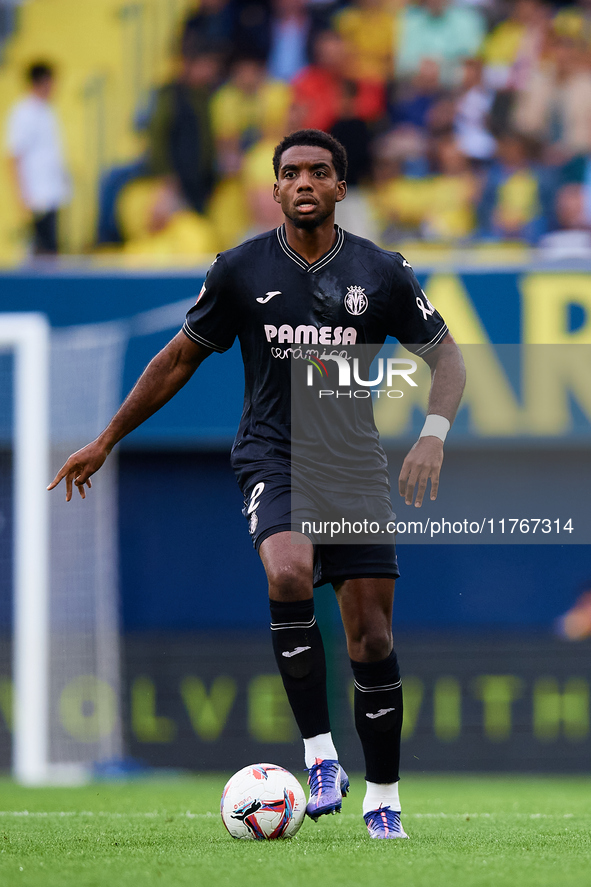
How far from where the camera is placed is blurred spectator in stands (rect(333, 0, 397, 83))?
11438 millimetres

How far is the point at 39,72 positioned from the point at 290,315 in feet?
24.8

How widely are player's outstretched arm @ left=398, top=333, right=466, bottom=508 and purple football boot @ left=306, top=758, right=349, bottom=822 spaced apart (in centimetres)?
88

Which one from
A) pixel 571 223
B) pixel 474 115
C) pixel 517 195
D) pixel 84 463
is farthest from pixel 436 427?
pixel 474 115

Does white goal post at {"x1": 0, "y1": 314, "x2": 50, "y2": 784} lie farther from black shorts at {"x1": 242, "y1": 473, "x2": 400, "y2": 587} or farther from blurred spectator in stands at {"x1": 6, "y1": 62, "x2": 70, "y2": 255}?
black shorts at {"x1": 242, "y1": 473, "x2": 400, "y2": 587}

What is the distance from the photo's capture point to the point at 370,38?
11531 mm

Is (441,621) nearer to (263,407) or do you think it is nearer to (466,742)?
(466,742)

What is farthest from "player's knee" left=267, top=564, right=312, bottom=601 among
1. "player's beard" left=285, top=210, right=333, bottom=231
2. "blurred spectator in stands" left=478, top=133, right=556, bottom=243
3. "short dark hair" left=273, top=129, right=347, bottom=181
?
"blurred spectator in stands" left=478, top=133, right=556, bottom=243

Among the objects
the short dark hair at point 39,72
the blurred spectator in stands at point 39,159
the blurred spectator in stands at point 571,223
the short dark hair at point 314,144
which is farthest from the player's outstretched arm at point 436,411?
the short dark hair at point 39,72

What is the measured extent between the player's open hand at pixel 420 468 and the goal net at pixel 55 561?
4.73 m

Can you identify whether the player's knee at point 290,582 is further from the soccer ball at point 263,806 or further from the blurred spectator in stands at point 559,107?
the blurred spectator in stands at point 559,107

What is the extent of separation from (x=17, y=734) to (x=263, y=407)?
16.1ft

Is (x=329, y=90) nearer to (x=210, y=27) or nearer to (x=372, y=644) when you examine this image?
(x=210, y=27)

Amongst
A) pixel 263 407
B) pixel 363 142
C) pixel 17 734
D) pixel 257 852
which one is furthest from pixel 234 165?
pixel 257 852

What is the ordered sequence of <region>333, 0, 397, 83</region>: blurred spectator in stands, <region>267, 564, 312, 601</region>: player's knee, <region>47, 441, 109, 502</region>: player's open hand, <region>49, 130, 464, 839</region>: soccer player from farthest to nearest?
<region>333, 0, 397, 83</region>: blurred spectator in stands → <region>47, 441, 109, 502</region>: player's open hand → <region>49, 130, 464, 839</region>: soccer player → <region>267, 564, 312, 601</region>: player's knee
